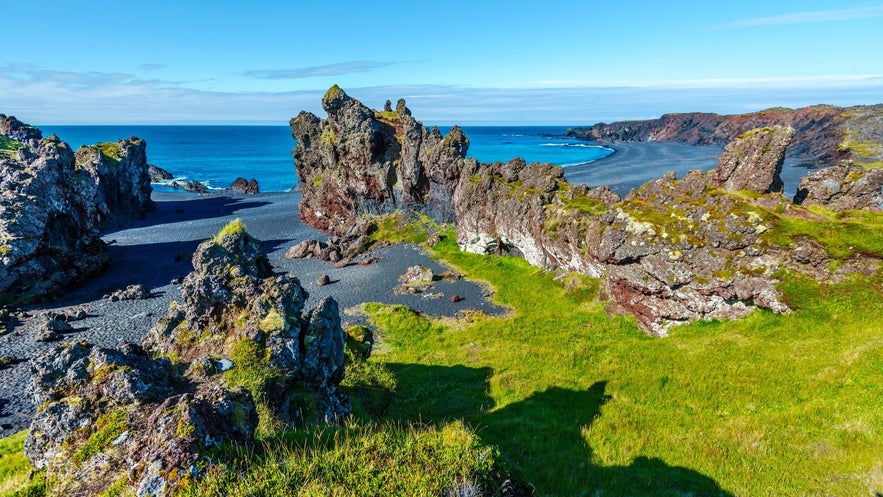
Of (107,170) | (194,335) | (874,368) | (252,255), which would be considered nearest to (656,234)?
(874,368)

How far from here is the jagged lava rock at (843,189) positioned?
37.5 metres

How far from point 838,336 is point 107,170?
107259 mm

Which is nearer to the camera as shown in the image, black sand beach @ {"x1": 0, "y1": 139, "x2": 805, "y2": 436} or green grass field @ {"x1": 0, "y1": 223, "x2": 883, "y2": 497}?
green grass field @ {"x1": 0, "y1": 223, "x2": 883, "y2": 497}

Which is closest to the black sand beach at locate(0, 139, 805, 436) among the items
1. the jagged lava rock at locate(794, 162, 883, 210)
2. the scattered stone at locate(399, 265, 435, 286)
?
the scattered stone at locate(399, 265, 435, 286)

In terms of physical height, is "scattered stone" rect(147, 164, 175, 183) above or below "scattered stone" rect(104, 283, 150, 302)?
above

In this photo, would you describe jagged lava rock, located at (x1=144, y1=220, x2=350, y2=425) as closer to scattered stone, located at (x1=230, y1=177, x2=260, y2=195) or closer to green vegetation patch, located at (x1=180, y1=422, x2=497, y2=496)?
green vegetation patch, located at (x1=180, y1=422, x2=497, y2=496)

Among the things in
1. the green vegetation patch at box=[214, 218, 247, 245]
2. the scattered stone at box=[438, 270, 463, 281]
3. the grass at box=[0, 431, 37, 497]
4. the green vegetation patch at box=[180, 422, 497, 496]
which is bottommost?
the scattered stone at box=[438, 270, 463, 281]

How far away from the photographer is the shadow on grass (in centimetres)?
1483

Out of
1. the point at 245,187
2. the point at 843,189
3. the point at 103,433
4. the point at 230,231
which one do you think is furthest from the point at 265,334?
the point at 245,187

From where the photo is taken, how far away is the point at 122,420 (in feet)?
37.9

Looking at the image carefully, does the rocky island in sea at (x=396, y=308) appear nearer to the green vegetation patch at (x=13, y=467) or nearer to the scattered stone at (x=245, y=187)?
the green vegetation patch at (x=13, y=467)

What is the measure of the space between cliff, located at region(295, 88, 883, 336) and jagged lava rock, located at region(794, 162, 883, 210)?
138mm

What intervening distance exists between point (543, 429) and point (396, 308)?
2751 centimetres

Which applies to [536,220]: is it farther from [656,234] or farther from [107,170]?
[107,170]
